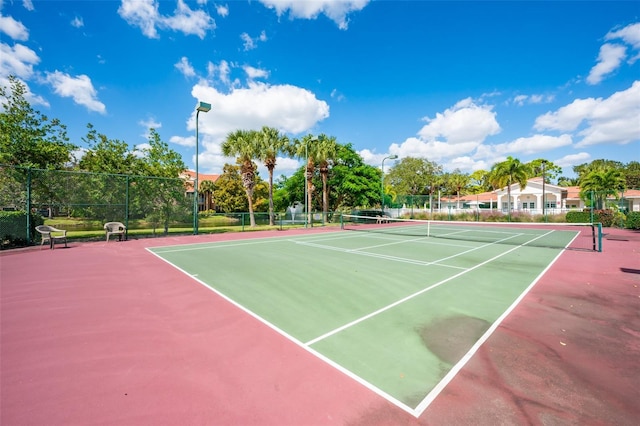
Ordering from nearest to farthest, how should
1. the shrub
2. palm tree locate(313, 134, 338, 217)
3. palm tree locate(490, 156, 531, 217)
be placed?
the shrub → palm tree locate(313, 134, 338, 217) → palm tree locate(490, 156, 531, 217)

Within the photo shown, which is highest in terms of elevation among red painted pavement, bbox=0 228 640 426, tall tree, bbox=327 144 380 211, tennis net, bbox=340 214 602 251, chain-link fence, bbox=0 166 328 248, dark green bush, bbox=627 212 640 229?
tall tree, bbox=327 144 380 211

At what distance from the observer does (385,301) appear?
576 centimetres

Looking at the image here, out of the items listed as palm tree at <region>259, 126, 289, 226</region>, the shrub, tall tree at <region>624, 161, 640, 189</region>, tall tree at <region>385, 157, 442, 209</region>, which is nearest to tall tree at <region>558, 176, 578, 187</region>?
tall tree at <region>624, 161, 640, 189</region>

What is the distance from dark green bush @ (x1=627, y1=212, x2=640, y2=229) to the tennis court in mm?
19405

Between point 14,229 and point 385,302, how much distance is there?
1668 cm

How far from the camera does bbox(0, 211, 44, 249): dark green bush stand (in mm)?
12250

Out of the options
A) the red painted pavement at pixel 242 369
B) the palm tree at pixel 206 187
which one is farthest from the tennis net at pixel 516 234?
the palm tree at pixel 206 187

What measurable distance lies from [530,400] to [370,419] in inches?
67.4

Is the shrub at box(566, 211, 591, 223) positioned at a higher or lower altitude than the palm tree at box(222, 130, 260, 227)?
lower

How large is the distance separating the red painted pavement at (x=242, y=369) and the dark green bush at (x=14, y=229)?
9.81 m

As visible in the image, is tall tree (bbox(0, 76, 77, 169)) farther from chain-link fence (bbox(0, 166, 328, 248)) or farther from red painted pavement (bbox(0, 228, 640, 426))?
red painted pavement (bbox(0, 228, 640, 426))

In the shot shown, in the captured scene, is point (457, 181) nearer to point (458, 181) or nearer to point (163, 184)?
point (458, 181)

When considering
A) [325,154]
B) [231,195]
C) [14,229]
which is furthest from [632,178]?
[14,229]

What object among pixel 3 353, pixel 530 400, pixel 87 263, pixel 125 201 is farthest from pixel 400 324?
pixel 125 201
